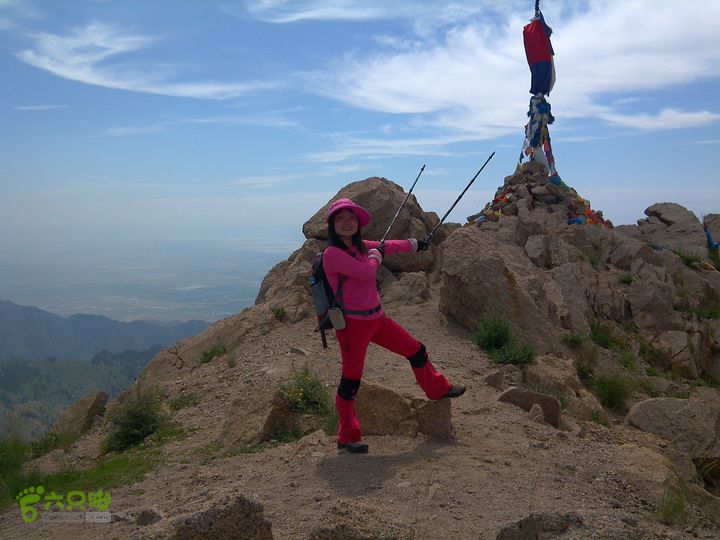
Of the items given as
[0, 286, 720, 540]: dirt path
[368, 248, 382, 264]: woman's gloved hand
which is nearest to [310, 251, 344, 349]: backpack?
[368, 248, 382, 264]: woman's gloved hand

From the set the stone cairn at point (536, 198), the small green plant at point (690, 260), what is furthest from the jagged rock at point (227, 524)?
the small green plant at point (690, 260)

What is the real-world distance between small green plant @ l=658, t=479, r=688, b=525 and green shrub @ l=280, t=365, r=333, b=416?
3353 mm

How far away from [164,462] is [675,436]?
19.1 feet

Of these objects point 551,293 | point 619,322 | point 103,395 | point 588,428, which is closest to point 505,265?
point 551,293

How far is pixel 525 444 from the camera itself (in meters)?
5.93

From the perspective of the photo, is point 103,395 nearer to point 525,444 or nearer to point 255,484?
point 255,484

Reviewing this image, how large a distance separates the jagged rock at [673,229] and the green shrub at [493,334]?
11797mm

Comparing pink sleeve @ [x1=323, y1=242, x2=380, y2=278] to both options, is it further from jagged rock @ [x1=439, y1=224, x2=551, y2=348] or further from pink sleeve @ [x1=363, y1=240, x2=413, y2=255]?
jagged rock @ [x1=439, y1=224, x2=551, y2=348]

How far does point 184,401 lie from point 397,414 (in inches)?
160

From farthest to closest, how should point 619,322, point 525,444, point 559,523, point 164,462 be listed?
1. point 619,322
2. point 164,462
3. point 525,444
4. point 559,523

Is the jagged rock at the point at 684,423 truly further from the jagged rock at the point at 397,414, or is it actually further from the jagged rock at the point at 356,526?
the jagged rock at the point at 356,526

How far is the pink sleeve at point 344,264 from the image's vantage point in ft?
18.1
